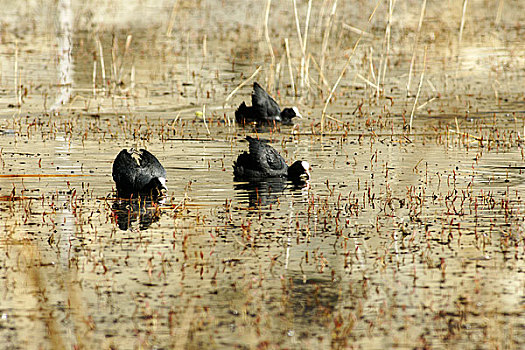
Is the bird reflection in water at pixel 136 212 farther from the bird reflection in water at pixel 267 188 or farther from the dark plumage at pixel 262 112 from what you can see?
the dark plumage at pixel 262 112

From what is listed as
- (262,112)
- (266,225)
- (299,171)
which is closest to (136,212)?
(266,225)

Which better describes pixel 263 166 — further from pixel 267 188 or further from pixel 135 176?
pixel 135 176

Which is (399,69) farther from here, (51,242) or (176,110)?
(51,242)

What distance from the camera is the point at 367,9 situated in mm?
39906

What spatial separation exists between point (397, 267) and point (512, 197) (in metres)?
3.27

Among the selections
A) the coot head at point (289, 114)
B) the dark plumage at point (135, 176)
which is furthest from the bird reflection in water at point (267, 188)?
the coot head at point (289, 114)

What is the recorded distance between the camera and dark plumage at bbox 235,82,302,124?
17172 mm

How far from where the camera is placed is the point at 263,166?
474 inches

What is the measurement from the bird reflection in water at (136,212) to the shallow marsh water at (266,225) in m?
0.04

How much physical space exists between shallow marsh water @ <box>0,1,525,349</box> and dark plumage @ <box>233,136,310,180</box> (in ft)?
0.66

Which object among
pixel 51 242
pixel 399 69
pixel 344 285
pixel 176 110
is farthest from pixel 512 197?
pixel 399 69

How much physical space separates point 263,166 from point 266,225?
8.61 ft

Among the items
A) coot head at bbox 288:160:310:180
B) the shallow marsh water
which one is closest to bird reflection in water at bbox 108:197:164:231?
the shallow marsh water

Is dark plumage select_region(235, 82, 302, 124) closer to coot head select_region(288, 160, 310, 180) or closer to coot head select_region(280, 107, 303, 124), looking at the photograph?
coot head select_region(280, 107, 303, 124)
